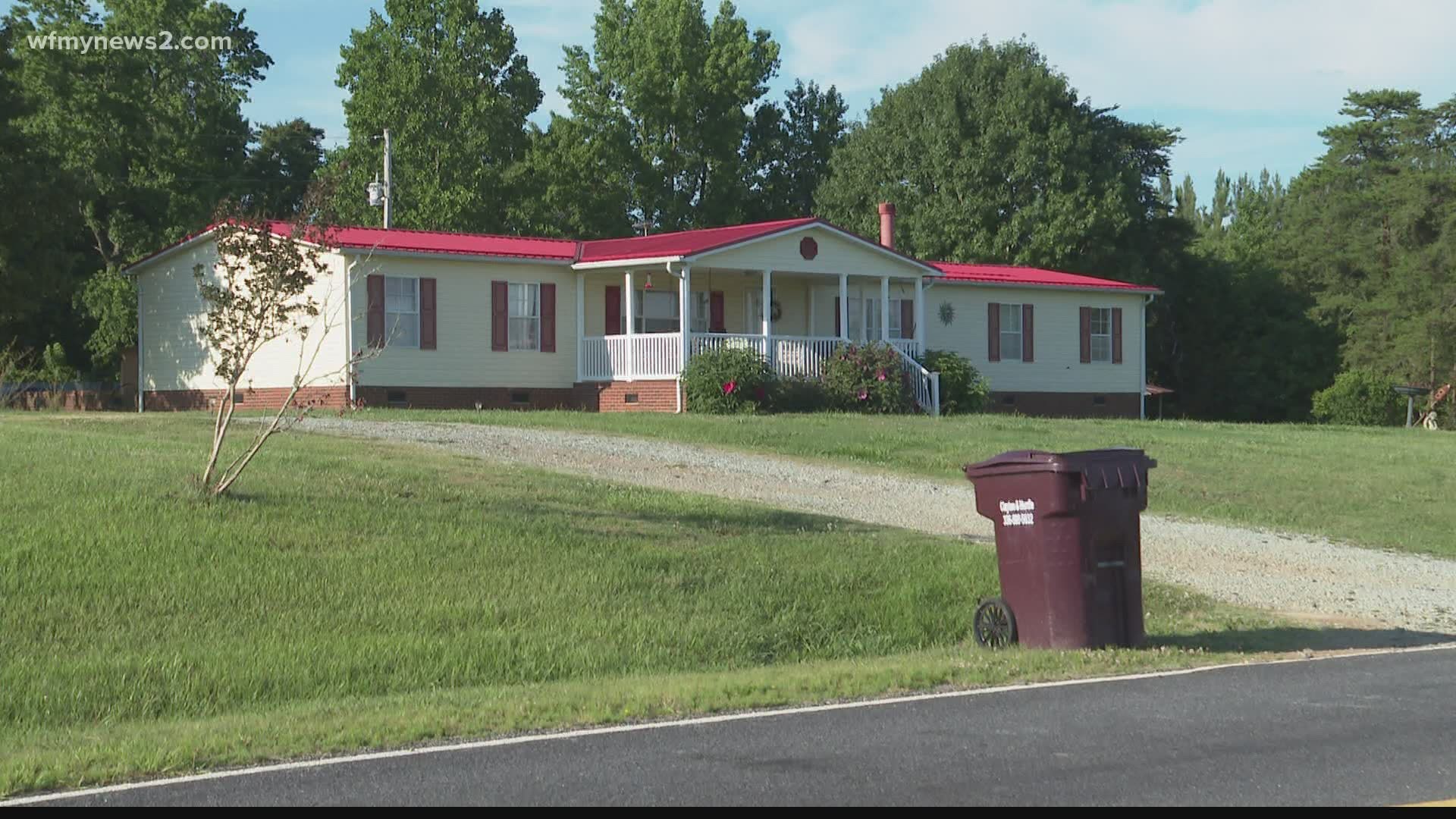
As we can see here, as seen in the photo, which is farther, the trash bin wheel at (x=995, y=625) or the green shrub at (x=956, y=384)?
the green shrub at (x=956, y=384)

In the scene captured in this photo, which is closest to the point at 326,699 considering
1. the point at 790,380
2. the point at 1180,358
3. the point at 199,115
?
the point at 790,380

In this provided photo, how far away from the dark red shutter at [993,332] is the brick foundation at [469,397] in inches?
403

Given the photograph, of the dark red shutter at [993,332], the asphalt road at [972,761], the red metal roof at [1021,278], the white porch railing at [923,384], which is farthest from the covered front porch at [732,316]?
the asphalt road at [972,761]

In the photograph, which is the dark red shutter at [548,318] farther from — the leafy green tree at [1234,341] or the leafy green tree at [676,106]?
the leafy green tree at [1234,341]

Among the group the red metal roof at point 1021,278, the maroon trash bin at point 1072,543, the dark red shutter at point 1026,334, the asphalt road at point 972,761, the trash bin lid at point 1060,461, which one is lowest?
the asphalt road at point 972,761

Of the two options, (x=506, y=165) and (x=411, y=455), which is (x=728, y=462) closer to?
(x=411, y=455)

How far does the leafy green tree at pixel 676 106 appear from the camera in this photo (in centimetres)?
5316

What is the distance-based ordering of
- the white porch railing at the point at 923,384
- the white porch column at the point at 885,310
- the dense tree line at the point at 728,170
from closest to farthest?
1. the white porch railing at the point at 923,384
2. the white porch column at the point at 885,310
3. the dense tree line at the point at 728,170

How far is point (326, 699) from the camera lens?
30.9 ft

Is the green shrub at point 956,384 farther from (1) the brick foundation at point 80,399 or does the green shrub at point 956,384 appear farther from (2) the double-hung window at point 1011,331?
(1) the brick foundation at point 80,399

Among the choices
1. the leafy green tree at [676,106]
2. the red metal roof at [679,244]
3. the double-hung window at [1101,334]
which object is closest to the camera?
the red metal roof at [679,244]

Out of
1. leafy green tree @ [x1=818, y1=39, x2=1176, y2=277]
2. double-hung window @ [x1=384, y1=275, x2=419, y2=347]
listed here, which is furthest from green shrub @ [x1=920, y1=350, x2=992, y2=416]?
leafy green tree @ [x1=818, y1=39, x2=1176, y2=277]

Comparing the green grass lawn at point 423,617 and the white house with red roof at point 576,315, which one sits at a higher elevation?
the white house with red roof at point 576,315

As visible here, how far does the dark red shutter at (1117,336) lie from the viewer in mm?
37906
